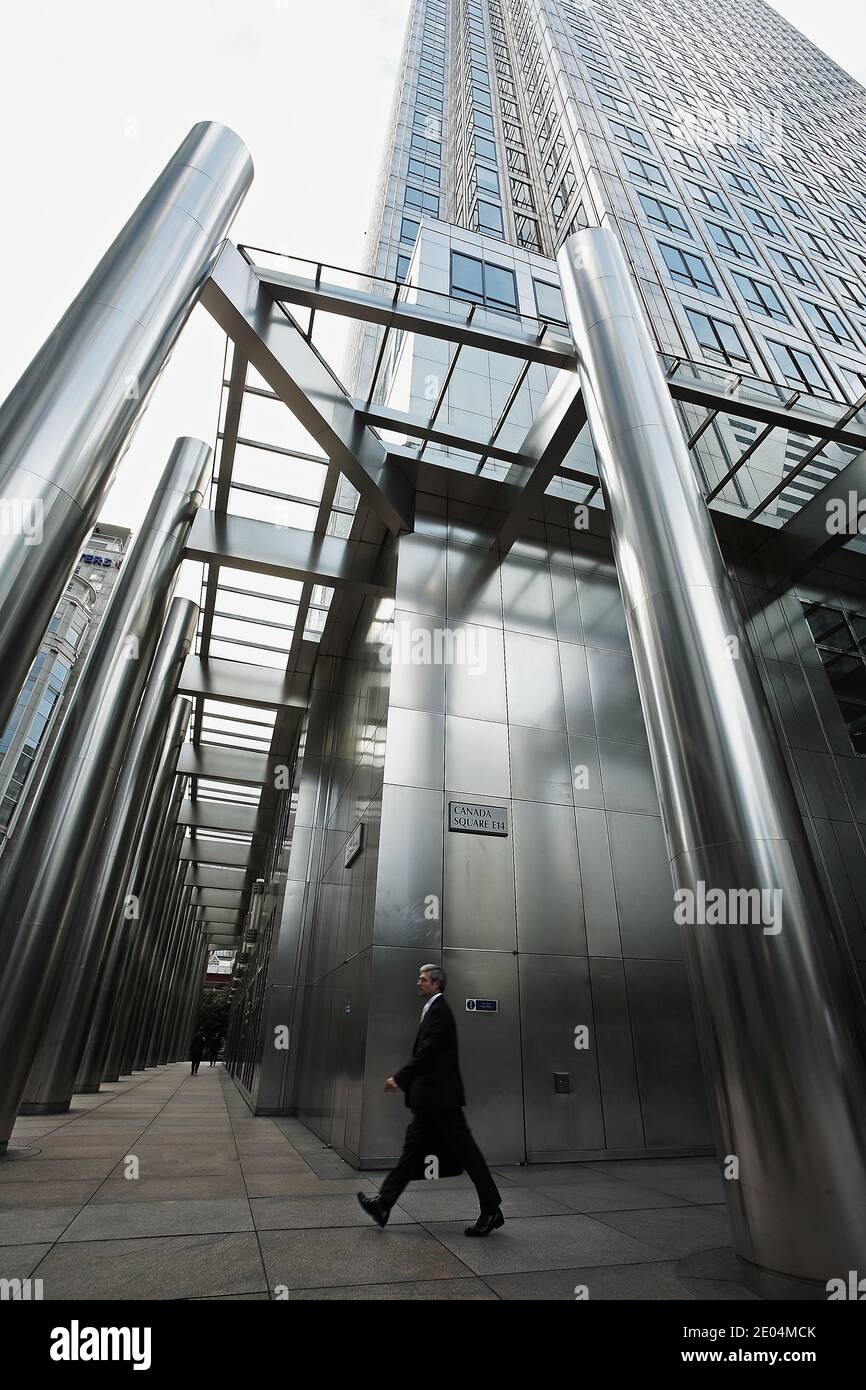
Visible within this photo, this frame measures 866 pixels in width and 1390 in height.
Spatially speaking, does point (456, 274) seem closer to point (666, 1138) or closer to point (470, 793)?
point (470, 793)

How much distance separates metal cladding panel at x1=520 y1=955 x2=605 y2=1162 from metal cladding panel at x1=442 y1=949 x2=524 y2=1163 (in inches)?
6.5

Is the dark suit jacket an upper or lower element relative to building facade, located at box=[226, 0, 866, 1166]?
lower

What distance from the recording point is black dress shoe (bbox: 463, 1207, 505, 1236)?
518 cm

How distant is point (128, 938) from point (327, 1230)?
731 inches

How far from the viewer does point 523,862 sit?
34.3 ft

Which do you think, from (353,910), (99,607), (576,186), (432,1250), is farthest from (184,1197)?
(99,607)

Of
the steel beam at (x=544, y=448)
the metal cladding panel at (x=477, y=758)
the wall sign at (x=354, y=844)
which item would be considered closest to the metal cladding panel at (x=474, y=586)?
the steel beam at (x=544, y=448)

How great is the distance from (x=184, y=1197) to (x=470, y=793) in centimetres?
616

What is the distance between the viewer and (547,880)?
34.3 ft

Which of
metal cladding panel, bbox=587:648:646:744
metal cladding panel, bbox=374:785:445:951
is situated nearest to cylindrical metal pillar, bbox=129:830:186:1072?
metal cladding panel, bbox=374:785:445:951

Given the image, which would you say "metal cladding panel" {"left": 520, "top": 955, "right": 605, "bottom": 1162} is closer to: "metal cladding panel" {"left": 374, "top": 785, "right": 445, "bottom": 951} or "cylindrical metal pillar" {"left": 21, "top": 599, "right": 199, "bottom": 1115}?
"metal cladding panel" {"left": 374, "top": 785, "right": 445, "bottom": 951}

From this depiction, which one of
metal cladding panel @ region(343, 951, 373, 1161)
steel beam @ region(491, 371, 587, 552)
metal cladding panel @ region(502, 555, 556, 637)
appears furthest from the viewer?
metal cladding panel @ region(502, 555, 556, 637)

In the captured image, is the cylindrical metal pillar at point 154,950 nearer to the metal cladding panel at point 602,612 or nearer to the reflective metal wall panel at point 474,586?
the reflective metal wall panel at point 474,586

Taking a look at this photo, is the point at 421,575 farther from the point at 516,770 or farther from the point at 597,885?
the point at 597,885
